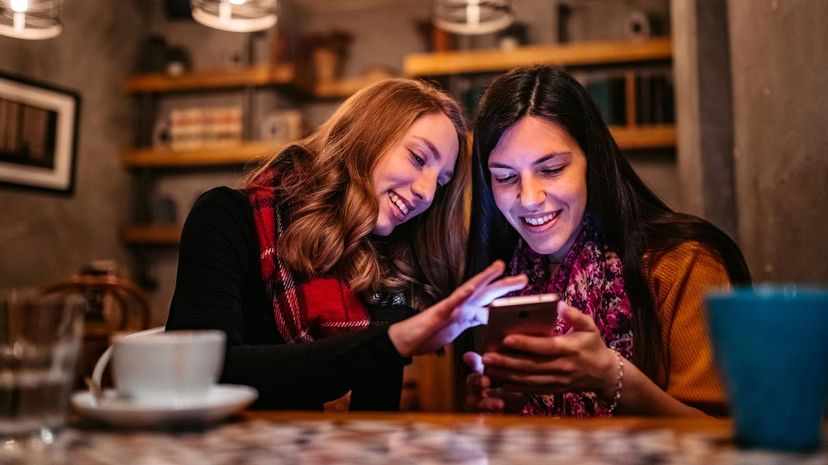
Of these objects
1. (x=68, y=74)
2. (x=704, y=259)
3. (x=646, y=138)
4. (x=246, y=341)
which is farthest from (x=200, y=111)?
(x=704, y=259)

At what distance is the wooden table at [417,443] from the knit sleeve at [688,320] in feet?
1.65

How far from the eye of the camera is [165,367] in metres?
0.76

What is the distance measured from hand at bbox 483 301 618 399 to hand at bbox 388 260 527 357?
3.1 inches

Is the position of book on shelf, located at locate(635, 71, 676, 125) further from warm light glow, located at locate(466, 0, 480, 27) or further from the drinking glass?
the drinking glass

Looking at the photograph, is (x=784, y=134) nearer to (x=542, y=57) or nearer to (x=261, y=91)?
(x=542, y=57)

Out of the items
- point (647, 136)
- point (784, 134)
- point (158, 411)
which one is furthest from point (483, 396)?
point (647, 136)

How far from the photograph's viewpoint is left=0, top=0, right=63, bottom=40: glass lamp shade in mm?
3000

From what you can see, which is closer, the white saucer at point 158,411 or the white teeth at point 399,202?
the white saucer at point 158,411

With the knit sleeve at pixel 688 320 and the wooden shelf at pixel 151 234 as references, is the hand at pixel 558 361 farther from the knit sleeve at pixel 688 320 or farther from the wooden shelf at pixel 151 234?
the wooden shelf at pixel 151 234

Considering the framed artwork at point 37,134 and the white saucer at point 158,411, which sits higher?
the framed artwork at point 37,134

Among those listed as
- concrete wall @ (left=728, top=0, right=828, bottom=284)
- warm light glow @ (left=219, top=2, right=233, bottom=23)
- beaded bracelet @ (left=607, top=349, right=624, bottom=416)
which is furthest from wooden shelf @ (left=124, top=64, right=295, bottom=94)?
beaded bracelet @ (left=607, top=349, right=624, bottom=416)

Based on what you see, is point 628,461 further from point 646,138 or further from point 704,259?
point 646,138

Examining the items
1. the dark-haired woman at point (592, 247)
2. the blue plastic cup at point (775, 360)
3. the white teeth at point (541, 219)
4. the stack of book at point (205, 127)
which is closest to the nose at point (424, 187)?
the dark-haired woman at point (592, 247)

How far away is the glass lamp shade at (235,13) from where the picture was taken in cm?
293
